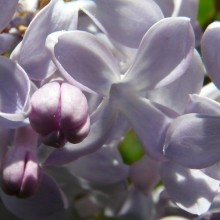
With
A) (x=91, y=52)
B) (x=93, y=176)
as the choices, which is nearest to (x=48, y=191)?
(x=93, y=176)

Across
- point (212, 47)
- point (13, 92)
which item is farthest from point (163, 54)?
point (13, 92)

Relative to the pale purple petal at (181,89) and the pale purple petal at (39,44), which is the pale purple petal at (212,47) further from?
the pale purple petal at (39,44)

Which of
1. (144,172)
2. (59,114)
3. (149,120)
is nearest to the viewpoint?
(59,114)

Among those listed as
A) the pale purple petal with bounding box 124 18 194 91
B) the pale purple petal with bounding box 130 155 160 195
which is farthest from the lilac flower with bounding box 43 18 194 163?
the pale purple petal with bounding box 130 155 160 195

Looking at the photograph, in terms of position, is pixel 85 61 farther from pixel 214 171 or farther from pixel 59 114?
pixel 214 171

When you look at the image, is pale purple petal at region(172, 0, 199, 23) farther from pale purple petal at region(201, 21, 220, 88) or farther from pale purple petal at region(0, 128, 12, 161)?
pale purple petal at region(0, 128, 12, 161)

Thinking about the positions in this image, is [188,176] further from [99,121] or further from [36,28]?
[36,28]
